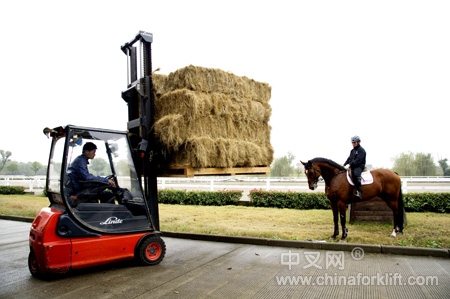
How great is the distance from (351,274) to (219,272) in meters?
2.15

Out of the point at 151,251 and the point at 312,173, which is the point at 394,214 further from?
the point at 151,251

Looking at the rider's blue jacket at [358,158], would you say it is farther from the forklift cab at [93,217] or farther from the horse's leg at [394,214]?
the forklift cab at [93,217]

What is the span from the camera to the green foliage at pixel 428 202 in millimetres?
11289

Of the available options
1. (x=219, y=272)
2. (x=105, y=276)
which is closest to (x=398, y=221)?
(x=219, y=272)

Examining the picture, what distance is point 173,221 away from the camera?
33.7ft

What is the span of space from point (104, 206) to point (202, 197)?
992 centimetres

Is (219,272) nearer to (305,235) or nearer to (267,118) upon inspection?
(305,235)

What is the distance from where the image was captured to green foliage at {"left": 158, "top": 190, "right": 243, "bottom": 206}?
587 inches

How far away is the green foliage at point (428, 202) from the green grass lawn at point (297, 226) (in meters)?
0.72

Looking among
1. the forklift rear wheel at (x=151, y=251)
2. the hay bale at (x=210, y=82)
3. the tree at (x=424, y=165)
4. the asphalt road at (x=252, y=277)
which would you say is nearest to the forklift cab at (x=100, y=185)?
the forklift rear wheel at (x=151, y=251)

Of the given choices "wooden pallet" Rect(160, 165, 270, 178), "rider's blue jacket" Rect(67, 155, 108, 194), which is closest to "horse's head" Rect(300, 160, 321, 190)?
"wooden pallet" Rect(160, 165, 270, 178)

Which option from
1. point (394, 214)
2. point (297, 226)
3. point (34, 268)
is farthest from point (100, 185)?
point (394, 214)

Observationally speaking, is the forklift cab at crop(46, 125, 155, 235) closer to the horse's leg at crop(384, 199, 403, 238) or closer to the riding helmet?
the riding helmet

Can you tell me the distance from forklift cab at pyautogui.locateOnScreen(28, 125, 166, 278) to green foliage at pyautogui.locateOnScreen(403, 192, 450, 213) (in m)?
9.53
